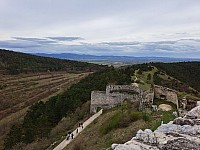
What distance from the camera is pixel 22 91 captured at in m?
109

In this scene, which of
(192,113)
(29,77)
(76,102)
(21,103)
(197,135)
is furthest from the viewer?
(29,77)

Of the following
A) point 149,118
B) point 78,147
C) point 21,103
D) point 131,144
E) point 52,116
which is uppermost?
point 131,144

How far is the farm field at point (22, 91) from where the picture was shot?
81025 mm

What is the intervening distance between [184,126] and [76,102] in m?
33.4

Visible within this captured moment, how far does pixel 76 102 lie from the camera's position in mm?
44938

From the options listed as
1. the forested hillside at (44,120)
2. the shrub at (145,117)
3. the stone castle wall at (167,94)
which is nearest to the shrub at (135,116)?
the shrub at (145,117)

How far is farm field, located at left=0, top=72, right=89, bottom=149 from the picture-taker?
8103cm

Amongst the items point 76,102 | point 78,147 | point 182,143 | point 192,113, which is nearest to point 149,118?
point 78,147

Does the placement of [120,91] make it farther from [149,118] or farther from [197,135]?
[197,135]

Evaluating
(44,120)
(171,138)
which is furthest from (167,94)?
(171,138)

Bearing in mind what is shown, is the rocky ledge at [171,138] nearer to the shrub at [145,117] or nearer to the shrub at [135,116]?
the shrub at [145,117]

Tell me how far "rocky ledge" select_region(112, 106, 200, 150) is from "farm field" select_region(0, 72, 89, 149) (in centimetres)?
5255

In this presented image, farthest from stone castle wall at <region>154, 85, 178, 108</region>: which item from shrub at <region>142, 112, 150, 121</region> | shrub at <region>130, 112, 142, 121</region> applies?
shrub at <region>142, 112, 150, 121</region>

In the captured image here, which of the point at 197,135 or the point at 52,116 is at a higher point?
the point at 197,135
